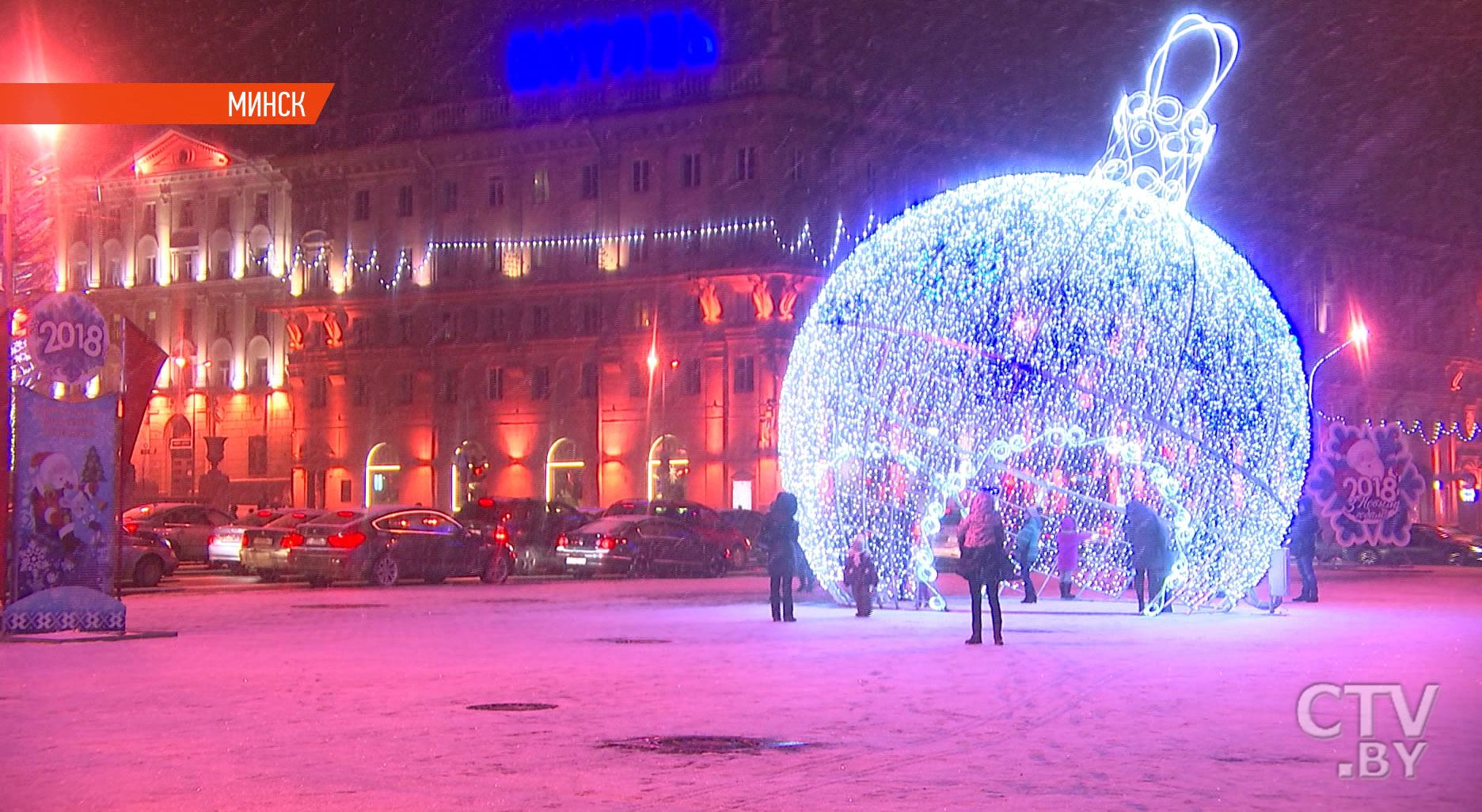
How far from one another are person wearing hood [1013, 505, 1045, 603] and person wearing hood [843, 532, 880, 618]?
136 inches

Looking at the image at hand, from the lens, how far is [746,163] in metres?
66.1

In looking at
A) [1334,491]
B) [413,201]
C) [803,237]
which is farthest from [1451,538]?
[413,201]

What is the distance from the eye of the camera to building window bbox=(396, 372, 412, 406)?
73.1 metres

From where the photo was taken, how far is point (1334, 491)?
32469 millimetres

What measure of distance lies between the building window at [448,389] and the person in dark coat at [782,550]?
164 ft

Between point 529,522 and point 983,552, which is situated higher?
point 529,522

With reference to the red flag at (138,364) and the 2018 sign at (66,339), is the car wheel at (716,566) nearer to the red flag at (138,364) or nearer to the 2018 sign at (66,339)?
the red flag at (138,364)

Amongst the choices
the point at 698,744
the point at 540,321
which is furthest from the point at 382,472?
the point at 698,744

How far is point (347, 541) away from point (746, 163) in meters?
36.9

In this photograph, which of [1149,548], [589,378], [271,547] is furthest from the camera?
[589,378]

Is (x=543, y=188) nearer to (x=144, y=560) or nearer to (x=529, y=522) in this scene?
(x=529, y=522)

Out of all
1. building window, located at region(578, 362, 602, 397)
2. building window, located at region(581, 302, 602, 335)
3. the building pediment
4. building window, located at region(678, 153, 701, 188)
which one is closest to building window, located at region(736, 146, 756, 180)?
building window, located at region(678, 153, 701, 188)

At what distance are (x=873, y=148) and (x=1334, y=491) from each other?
36.7 meters

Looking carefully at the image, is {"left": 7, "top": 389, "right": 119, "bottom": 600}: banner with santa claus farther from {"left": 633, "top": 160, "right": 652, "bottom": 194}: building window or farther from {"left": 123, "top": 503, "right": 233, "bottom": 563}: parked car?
{"left": 633, "top": 160, "right": 652, "bottom": 194}: building window
